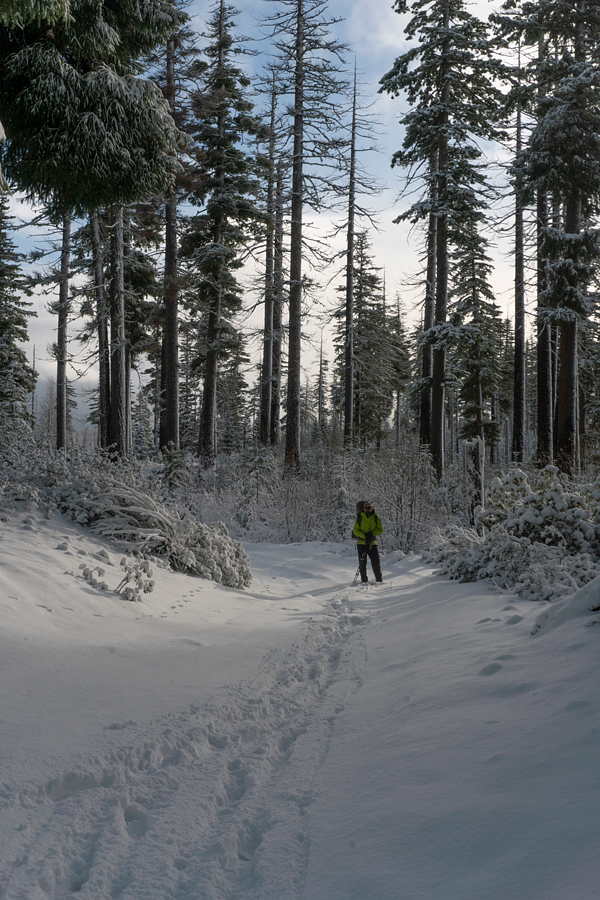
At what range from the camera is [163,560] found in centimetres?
688

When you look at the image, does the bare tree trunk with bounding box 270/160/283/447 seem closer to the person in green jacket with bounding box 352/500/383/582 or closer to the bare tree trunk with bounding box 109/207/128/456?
the bare tree trunk with bounding box 109/207/128/456

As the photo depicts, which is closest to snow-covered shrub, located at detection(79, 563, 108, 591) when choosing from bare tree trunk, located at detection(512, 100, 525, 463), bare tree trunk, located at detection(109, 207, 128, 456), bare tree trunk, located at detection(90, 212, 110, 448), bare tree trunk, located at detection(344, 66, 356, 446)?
bare tree trunk, located at detection(109, 207, 128, 456)

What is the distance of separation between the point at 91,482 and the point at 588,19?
60.9 feet

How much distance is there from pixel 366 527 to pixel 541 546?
11.8 feet

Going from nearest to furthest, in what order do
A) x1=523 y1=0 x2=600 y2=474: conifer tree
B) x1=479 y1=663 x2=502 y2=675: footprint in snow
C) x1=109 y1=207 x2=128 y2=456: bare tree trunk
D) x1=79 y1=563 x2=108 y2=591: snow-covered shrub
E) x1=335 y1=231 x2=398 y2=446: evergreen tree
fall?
x1=479 y1=663 x2=502 y2=675: footprint in snow
x1=79 y1=563 x2=108 y2=591: snow-covered shrub
x1=523 y1=0 x2=600 y2=474: conifer tree
x1=109 y1=207 x2=128 y2=456: bare tree trunk
x1=335 y1=231 x2=398 y2=446: evergreen tree

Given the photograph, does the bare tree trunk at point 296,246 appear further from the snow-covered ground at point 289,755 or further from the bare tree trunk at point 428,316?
the snow-covered ground at point 289,755

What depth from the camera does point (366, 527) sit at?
9438 millimetres

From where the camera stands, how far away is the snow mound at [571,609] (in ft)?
12.5

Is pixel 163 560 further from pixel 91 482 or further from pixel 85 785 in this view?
pixel 85 785

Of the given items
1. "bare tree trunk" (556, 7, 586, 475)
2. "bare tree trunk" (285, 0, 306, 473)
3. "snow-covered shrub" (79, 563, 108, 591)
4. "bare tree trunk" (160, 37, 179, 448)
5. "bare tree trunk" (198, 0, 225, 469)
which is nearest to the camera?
"snow-covered shrub" (79, 563, 108, 591)

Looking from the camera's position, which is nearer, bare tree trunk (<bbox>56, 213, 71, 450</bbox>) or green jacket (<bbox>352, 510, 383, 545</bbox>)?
green jacket (<bbox>352, 510, 383, 545</bbox>)

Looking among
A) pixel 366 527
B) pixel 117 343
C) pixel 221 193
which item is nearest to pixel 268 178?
pixel 221 193

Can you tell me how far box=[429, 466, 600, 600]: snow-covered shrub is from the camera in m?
5.54

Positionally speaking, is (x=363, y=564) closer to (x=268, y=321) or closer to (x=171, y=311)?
(x=171, y=311)
